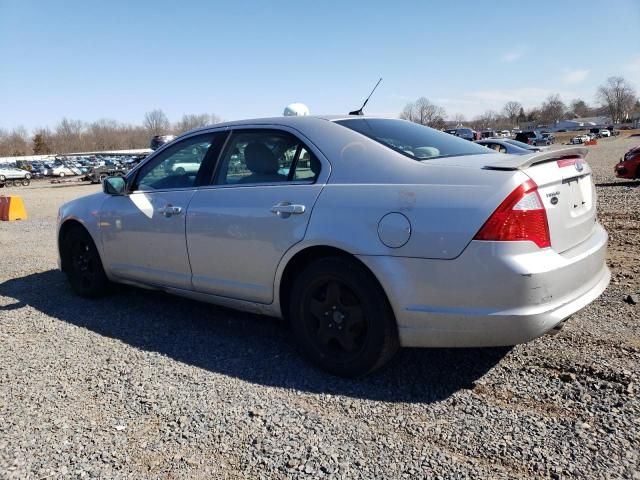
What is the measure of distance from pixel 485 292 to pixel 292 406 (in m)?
1.23

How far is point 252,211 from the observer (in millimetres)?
3473

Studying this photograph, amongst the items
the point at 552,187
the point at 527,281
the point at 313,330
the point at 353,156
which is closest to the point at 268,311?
the point at 313,330

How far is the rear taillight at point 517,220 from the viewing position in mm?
2609

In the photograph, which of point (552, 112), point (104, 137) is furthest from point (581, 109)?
point (104, 137)

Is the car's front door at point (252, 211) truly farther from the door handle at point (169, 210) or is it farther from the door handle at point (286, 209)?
the door handle at point (169, 210)

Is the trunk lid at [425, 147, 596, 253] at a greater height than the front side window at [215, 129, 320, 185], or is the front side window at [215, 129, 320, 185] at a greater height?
the front side window at [215, 129, 320, 185]

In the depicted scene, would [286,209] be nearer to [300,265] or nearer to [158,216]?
[300,265]

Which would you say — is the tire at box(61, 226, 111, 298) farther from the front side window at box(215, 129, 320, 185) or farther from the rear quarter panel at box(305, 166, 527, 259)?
the rear quarter panel at box(305, 166, 527, 259)

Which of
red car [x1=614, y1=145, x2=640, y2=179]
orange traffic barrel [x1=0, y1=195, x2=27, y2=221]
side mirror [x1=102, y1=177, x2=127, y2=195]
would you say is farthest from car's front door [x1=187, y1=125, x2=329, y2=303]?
red car [x1=614, y1=145, x2=640, y2=179]

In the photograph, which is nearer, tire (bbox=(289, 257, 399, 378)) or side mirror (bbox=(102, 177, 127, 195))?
tire (bbox=(289, 257, 399, 378))

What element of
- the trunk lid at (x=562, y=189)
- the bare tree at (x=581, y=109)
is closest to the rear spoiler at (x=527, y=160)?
the trunk lid at (x=562, y=189)

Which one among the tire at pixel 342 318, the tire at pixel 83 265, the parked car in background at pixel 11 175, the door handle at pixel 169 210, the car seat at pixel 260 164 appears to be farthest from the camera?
the parked car in background at pixel 11 175

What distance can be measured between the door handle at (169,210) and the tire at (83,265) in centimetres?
120

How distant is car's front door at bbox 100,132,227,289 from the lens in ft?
13.1
